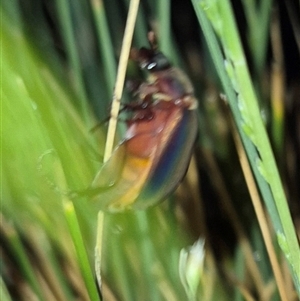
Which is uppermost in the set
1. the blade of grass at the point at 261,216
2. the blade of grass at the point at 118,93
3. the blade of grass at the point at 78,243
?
the blade of grass at the point at 118,93

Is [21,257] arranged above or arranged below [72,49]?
below

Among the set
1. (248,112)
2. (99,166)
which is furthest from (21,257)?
(248,112)

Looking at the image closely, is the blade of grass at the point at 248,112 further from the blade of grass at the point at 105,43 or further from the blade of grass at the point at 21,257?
the blade of grass at the point at 21,257

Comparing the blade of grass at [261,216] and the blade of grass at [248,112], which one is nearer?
the blade of grass at [248,112]

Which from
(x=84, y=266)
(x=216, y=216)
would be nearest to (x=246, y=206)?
(x=216, y=216)

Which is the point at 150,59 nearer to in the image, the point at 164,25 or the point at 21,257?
the point at 164,25

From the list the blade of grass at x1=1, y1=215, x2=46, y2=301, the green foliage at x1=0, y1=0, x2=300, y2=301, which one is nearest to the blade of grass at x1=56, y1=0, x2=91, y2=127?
the green foliage at x1=0, y1=0, x2=300, y2=301

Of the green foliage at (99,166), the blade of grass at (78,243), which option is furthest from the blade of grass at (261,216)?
the blade of grass at (78,243)
